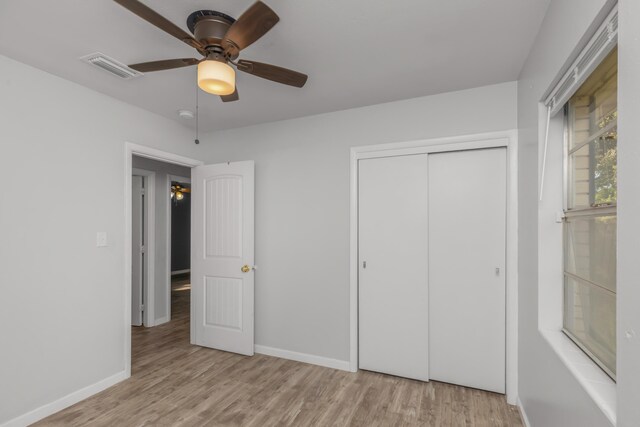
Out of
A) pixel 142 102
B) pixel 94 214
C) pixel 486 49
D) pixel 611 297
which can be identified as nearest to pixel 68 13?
pixel 142 102

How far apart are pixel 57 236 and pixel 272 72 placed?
2.08m

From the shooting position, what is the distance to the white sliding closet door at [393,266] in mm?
2760

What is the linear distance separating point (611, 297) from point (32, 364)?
134 inches

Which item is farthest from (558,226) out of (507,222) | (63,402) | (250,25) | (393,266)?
(63,402)

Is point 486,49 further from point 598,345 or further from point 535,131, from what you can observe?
point 598,345

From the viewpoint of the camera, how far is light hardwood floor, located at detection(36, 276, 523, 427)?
2219 mm

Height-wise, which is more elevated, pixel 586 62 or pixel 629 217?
pixel 586 62

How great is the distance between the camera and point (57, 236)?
7.81ft

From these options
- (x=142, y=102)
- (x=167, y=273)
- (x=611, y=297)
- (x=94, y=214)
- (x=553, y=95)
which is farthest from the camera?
(x=167, y=273)

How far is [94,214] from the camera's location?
2.63m

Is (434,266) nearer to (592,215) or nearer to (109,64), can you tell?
(592,215)

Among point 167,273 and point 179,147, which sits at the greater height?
A: point 179,147

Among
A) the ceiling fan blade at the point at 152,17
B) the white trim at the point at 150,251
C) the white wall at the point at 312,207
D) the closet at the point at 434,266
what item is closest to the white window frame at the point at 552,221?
the closet at the point at 434,266

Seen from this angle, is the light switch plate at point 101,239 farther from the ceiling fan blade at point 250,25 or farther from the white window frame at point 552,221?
the white window frame at point 552,221
